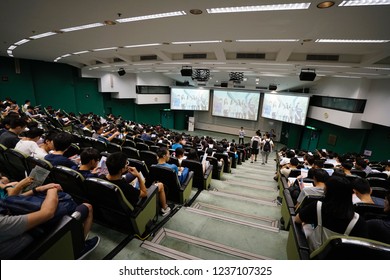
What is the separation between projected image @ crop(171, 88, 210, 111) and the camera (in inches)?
615

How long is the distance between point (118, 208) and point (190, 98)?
1448cm

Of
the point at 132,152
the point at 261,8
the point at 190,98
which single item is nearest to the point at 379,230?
the point at 261,8

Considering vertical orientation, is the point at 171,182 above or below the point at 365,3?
below

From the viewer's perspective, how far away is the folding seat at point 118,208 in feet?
6.18

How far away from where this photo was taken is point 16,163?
8.39 feet

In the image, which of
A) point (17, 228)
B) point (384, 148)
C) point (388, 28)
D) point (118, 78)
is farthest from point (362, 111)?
point (118, 78)

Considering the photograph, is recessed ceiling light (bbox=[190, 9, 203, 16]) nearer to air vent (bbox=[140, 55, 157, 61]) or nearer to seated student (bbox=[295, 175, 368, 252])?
seated student (bbox=[295, 175, 368, 252])

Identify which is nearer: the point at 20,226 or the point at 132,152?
the point at 20,226

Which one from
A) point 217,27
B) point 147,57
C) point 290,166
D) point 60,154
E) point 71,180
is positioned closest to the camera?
point 71,180

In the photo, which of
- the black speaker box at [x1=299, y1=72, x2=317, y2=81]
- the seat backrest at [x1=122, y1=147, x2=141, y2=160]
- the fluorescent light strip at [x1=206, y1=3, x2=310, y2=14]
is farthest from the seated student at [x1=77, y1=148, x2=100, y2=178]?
the black speaker box at [x1=299, y1=72, x2=317, y2=81]

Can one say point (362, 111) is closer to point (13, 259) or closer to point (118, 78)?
point (13, 259)

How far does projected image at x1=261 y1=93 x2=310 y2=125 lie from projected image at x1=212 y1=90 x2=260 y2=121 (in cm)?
76

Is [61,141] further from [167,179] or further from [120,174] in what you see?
[167,179]
